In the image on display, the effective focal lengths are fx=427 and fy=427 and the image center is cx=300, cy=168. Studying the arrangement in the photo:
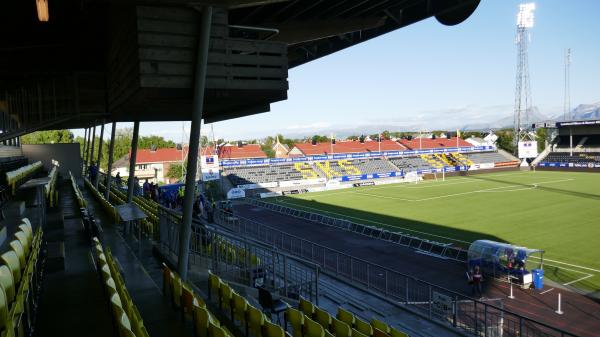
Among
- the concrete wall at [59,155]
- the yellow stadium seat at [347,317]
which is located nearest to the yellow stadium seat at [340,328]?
the yellow stadium seat at [347,317]

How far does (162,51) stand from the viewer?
21.2 feet

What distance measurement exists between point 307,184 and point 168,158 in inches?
1127

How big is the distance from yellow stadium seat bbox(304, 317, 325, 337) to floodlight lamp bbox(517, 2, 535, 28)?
76.0 meters

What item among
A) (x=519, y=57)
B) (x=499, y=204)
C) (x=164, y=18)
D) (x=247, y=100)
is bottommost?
(x=499, y=204)

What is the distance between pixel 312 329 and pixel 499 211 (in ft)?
96.3

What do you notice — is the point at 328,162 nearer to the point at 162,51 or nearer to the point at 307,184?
the point at 307,184

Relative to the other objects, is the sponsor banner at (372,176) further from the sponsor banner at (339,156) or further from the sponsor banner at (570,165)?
the sponsor banner at (570,165)

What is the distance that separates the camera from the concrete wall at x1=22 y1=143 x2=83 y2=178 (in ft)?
102

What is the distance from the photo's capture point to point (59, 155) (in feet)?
109

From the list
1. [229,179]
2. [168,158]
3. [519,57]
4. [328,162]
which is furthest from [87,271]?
[519,57]

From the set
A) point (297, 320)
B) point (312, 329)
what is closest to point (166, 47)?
point (297, 320)

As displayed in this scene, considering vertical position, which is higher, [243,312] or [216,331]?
[216,331]

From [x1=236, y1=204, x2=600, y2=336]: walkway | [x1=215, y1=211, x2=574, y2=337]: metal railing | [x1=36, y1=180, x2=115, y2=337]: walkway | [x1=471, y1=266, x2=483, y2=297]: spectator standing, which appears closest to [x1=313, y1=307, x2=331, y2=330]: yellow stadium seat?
[x1=215, y1=211, x2=574, y2=337]: metal railing

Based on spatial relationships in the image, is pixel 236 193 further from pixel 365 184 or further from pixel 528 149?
pixel 528 149
